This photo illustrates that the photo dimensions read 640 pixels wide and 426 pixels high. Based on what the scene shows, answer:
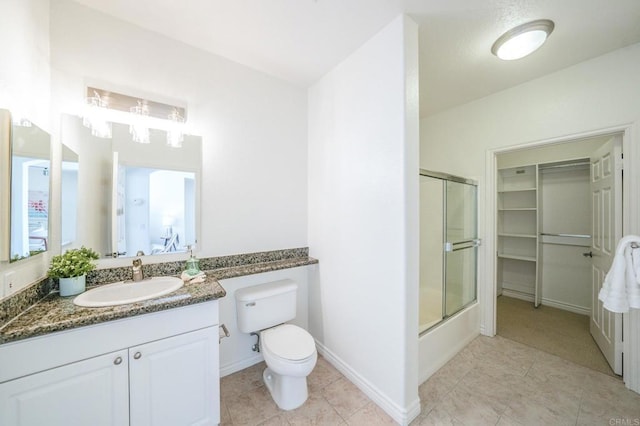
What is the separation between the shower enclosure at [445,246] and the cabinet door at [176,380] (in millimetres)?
1739

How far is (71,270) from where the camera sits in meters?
1.30

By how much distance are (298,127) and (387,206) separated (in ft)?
4.30

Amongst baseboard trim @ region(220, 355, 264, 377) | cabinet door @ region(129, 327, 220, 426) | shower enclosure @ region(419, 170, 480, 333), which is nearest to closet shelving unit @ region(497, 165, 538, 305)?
shower enclosure @ region(419, 170, 480, 333)

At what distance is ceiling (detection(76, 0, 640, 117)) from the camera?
4.69ft

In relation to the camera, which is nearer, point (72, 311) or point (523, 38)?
point (72, 311)

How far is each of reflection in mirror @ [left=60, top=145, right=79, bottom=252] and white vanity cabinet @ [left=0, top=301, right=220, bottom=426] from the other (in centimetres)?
72

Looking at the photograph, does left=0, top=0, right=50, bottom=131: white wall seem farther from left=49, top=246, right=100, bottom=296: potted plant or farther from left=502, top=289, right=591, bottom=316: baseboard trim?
left=502, top=289, right=591, bottom=316: baseboard trim

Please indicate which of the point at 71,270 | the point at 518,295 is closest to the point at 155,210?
the point at 71,270

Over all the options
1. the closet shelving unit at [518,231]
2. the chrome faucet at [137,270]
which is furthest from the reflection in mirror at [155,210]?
the closet shelving unit at [518,231]

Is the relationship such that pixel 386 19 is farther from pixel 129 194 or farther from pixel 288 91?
pixel 129 194

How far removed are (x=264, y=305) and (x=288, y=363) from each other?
485 mm

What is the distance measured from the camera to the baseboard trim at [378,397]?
4.85 ft

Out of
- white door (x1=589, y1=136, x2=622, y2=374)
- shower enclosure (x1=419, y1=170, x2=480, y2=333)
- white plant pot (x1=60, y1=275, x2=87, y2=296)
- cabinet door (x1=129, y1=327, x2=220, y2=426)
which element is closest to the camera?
cabinet door (x1=129, y1=327, x2=220, y2=426)

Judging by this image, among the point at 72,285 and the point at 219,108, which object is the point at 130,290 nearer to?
the point at 72,285
